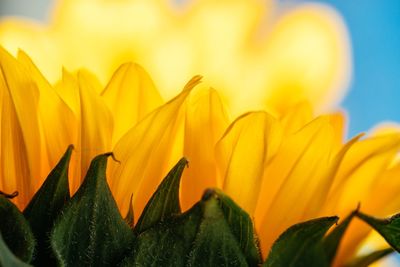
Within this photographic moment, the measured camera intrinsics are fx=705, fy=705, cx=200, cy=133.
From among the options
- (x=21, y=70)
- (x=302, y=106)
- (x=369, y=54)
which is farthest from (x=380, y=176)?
(x=369, y=54)

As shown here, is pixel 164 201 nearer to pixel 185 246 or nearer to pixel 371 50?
pixel 185 246

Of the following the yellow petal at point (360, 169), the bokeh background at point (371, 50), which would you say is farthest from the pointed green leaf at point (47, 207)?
the bokeh background at point (371, 50)

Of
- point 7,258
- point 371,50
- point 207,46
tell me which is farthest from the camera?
point 371,50

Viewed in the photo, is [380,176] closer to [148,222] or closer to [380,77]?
[148,222]

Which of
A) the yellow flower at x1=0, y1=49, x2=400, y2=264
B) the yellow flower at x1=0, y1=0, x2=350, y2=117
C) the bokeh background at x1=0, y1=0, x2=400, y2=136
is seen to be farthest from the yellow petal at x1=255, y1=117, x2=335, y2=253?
the bokeh background at x1=0, y1=0, x2=400, y2=136

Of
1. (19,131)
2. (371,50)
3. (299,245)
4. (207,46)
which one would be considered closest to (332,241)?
(299,245)

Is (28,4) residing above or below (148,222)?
above

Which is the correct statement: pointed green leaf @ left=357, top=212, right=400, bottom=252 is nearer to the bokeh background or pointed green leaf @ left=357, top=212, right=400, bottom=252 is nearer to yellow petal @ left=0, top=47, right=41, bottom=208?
yellow petal @ left=0, top=47, right=41, bottom=208

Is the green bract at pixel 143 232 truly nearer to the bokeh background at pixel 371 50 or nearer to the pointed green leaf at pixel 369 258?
the pointed green leaf at pixel 369 258
